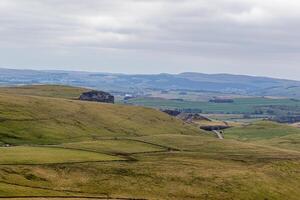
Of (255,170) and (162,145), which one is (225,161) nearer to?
(255,170)

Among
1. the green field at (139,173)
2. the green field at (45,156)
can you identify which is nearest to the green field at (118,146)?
the green field at (139,173)

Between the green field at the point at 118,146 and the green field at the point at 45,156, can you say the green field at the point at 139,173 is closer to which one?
the green field at the point at 45,156

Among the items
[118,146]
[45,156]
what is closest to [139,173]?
[45,156]

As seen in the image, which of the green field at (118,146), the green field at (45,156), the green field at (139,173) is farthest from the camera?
the green field at (118,146)

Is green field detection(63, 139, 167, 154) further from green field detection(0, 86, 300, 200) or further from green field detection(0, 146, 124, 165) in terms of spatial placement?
green field detection(0, 146, 124, 165)

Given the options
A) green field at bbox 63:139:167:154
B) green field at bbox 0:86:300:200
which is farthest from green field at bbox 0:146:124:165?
green field at bbox 63:139:167:154

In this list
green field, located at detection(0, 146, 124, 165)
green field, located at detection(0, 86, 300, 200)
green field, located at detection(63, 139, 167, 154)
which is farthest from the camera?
green field, located at detection(63, 139, 167, 154)

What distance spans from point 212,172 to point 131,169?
22414 mm

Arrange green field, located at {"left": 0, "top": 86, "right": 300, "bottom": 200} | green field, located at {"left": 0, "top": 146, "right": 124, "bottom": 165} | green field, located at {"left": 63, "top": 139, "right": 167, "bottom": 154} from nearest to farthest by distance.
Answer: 1. green field, located at {"left": 0, "top": 86, "right": 300, "bottom": 200}
2. green field, located at {"left": 0, "top": 146, "right": 124, "bottom": 165}
3. green field, located at {"left": 63, "top": 139, "right": 167, "bottom": 154}

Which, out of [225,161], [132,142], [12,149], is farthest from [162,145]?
[12,149]

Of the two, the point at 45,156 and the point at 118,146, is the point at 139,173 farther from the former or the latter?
the point at 118,146

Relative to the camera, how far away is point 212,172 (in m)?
144

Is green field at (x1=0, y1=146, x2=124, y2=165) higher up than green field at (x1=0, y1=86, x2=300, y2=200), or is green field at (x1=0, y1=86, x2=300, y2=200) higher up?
green field at (x1=0, y1=146, x2=124, y2=165)

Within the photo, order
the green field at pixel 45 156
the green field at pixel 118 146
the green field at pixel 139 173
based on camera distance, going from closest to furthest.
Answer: the green field at pixel 139 173, the green field at pixel 45 156, the green field at pixel 118 146
